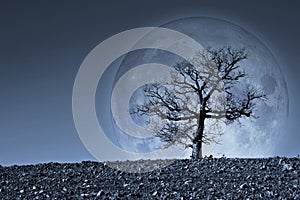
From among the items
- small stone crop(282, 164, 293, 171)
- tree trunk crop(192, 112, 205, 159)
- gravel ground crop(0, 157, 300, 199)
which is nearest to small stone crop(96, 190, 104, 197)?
gravel ground crop(0, 157, 300, 199)

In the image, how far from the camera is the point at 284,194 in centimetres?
1049

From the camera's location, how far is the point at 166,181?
11.4 meters

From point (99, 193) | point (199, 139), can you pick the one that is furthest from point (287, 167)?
point (99, 193)

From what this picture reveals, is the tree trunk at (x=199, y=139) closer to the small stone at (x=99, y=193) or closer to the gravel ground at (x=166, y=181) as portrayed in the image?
the gravel ground at (x=166, y=181)

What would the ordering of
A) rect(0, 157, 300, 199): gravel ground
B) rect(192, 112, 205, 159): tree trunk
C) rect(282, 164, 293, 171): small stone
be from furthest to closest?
1. rect(192, 112, 205, 159): tree trunk
2. rect(282, 164, 293, 171): small stone
3. rect(0, 157, 300, 199): gravel ground

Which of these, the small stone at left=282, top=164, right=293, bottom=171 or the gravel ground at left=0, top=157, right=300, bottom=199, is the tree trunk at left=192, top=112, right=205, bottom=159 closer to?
the gravel ground at left=0, top=157, right=300, bottom=199

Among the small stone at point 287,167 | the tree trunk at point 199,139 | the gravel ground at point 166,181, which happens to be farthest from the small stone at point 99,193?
the small stone at point 287,167

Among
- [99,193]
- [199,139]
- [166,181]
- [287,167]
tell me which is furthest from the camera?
[199,139]

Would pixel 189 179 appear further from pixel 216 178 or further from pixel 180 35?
pixel 180 35

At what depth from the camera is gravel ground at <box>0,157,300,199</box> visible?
34.9ft

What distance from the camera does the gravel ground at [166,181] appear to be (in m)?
10.6

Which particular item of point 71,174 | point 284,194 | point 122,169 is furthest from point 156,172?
point 284,194

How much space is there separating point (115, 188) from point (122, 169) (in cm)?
138

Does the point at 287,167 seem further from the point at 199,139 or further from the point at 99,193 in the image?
the point at 99,193
